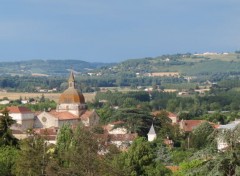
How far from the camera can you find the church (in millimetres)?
76438

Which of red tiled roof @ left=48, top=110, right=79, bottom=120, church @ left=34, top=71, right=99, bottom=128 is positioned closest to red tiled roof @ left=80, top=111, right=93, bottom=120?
church @ left=34, top=71, right=99, bottom=128

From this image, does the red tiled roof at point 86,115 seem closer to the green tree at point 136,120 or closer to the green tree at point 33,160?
the green tree at point 136,120

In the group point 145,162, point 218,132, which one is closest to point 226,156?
point 218,132

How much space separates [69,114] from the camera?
3068 inches

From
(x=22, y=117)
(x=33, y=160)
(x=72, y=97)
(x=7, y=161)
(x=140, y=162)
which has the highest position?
(x=33, y=160)

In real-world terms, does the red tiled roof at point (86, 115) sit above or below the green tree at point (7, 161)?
below

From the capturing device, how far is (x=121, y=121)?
7138 cm

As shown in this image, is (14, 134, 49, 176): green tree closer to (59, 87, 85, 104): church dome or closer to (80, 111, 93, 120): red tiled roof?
(80, 111, 93, 120): red tiled roof

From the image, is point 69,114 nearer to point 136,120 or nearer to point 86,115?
point 86,115

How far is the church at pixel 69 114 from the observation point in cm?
7644

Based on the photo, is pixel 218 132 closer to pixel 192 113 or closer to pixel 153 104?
pixel 192 113

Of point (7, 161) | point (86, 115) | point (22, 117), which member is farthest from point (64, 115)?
point (7, 161)

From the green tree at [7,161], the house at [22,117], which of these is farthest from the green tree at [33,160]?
the house at [22,117]

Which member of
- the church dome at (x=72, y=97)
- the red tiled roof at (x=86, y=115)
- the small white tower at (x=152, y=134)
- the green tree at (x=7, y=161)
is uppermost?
the green tree at (x=7, y=161)
